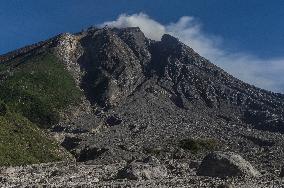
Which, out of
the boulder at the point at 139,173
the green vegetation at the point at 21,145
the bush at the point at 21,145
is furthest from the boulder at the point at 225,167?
the bush at the point at 21,145

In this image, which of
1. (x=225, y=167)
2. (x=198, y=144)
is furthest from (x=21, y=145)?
(x=225, y=167)

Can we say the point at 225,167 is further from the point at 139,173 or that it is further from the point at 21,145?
the point at 21,145

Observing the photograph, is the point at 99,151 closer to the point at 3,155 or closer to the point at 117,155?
the point at 117,155

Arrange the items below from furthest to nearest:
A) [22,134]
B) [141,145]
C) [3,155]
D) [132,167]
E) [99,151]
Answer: [141,145] → [99,151] → [22,134] → [3,155] → [132,167]

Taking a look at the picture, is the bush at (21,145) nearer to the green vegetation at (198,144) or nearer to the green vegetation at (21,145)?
the green vegetation at (21,145)

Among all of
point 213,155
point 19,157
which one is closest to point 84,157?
point 19,157

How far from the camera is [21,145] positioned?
125 m

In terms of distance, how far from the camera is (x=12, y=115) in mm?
152250

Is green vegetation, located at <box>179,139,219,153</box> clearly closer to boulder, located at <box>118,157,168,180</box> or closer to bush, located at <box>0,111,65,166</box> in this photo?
bush, located at <box>0,111,65,166</box>

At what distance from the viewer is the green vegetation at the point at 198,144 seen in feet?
589

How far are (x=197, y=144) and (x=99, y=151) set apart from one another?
163 ft

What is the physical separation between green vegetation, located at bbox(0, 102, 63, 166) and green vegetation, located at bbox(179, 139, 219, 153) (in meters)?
49.5

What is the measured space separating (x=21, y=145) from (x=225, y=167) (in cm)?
7352

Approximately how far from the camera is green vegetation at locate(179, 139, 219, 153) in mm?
179500
